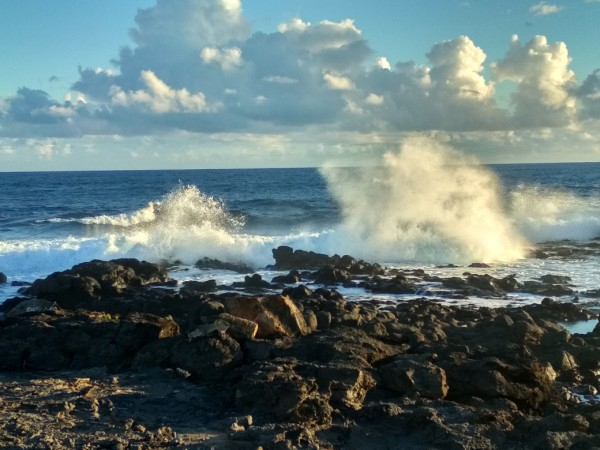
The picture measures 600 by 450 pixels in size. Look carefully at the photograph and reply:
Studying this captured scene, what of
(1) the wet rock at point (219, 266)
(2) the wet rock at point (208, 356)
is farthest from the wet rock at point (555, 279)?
(2) the wet rock at point (208, 356)

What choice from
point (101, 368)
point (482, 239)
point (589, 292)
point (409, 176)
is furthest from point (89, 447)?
point (409, 176)

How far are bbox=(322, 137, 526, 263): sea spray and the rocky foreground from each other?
599 inches

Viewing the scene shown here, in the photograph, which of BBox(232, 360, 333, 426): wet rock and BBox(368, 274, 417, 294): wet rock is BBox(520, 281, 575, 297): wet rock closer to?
BBox(368, 274, 417, 294): wet rock

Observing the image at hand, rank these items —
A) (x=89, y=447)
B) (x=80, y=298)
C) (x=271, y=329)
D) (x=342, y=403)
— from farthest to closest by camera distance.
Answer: (x=80, y=298) < (x=271, y=329) < (x=342, y=403) < (x=89, y=447)

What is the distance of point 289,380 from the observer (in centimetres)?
959

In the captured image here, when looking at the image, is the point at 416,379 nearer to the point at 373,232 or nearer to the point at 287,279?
the point at 287,279

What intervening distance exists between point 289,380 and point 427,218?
946 inches

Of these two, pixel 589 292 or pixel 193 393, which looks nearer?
pixel 193 393

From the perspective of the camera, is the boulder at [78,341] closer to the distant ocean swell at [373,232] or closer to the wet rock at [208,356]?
the wet rock at [208,356]

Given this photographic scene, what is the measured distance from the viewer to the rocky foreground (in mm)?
8344

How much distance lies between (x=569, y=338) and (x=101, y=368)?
9.29 m

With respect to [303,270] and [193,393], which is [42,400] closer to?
[193,393]

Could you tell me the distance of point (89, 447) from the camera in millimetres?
7910

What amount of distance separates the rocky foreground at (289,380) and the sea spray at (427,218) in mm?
15202
